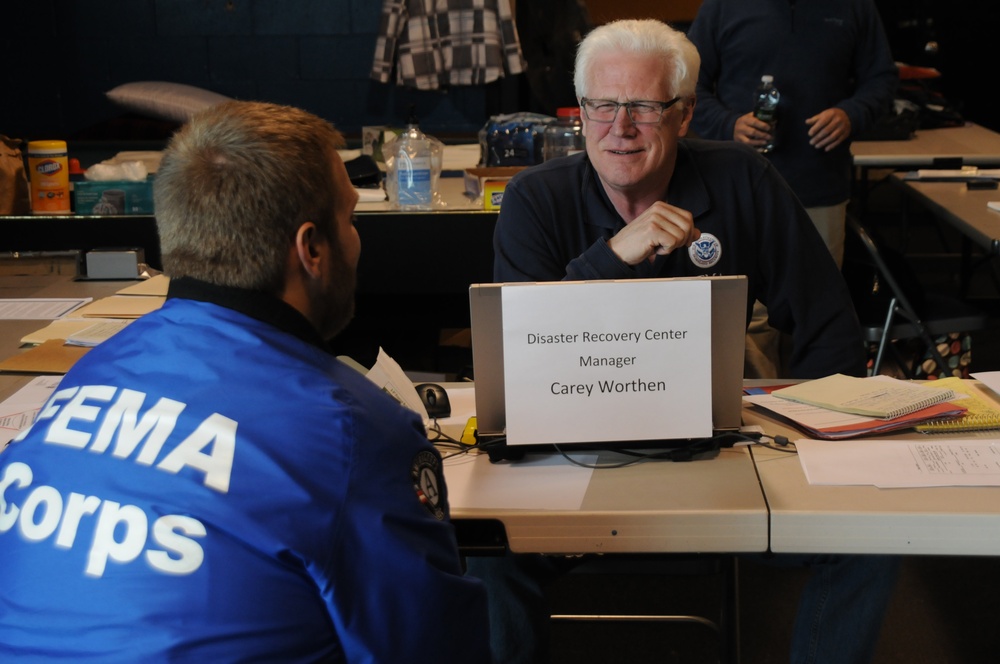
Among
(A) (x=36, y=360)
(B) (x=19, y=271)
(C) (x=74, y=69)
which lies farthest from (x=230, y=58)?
(A) (x=36, y=360)

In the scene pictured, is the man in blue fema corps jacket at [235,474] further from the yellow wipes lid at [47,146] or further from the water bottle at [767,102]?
the water bottle at [767,102]

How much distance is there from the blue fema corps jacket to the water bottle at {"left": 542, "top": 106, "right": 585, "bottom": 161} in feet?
8.27

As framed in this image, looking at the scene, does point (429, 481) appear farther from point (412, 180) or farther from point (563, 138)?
point (563, 138)

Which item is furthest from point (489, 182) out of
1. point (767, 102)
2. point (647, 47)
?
point (647, 47)

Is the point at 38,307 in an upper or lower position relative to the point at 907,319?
upper

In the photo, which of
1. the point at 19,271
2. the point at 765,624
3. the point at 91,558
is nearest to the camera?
the point at 91,558

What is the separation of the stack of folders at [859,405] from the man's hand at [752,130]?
1760 mm

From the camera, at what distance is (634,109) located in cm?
202

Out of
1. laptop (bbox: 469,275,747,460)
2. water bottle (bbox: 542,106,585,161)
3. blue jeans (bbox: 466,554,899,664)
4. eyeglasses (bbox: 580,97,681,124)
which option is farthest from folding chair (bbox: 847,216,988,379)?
laptop (bbox: 469,275,747,460)

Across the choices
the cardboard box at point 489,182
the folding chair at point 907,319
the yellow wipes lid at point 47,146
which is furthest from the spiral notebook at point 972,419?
the yellow wipes lid at point 47,146

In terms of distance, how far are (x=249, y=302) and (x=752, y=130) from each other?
8.85 feet

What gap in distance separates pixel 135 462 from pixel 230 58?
515 centimetres

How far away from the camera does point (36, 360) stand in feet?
6.86

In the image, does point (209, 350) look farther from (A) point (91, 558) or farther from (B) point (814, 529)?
(B) point (814, 529)
